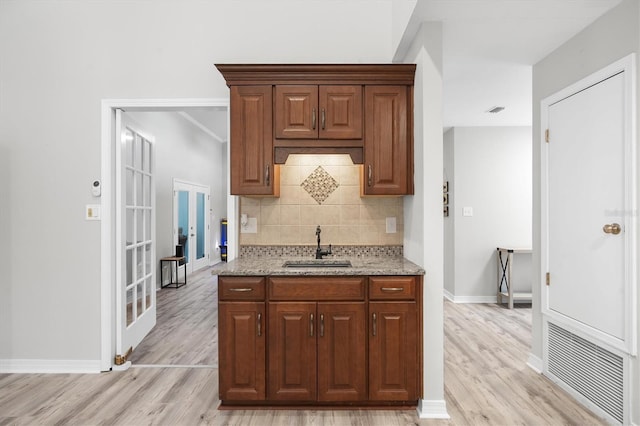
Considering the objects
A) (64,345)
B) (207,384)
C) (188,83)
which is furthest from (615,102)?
(64,345)

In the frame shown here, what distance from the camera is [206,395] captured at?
2.47 m

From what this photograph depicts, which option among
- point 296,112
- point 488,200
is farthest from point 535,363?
point 296,112

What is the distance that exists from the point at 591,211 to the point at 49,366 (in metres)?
4.29

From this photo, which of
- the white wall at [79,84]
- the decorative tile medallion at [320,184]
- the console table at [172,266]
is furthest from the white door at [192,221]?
the decorative tile medallion at [320,184]

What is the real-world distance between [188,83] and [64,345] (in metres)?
2.41

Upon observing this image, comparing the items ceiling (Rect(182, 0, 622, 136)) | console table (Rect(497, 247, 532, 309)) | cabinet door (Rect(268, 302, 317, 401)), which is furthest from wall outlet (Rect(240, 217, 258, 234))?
console table (Rect(497, 247, 532, 309))

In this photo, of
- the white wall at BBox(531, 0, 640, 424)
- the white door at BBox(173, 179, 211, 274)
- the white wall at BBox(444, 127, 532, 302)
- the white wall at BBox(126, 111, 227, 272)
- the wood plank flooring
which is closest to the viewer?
the white wall at BBox(531, 0, 640, 424)

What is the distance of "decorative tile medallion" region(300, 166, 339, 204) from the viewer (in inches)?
113

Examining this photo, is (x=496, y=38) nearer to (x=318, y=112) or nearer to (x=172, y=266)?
(x=318, y=112)

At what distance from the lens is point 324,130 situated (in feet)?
8.16

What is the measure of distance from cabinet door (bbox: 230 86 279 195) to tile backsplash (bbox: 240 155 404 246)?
0.40 m

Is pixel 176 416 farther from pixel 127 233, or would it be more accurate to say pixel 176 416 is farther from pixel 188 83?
pixel 188 83

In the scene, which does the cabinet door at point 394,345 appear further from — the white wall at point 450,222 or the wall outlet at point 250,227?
the white wall at point 450,222

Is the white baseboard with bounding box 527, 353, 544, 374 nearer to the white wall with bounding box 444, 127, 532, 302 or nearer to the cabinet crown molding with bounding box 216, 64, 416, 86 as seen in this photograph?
the white wall with bounding box 444, 127, 532, 302
